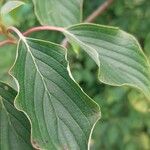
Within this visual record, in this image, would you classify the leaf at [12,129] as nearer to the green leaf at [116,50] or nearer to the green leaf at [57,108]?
the green leaf at [57,108]

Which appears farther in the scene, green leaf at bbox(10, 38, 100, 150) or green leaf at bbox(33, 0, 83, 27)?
green leaf at bbox(33, 0, 83, 27)

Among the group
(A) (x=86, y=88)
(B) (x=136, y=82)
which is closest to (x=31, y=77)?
(B) (x=136, y=82)

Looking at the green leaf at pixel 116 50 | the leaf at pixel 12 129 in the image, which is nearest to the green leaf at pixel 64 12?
the green leaf at pixel 116 50

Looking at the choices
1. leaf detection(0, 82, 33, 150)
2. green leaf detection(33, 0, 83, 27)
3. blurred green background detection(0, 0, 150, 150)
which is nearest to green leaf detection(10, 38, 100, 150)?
leaf detection(0, 82, 33, 150)

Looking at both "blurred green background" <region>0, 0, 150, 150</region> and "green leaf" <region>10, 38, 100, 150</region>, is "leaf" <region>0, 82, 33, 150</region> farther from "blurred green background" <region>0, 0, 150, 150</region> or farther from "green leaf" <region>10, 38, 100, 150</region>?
"blurred green background" <region>0, 0, 150, 150</region>

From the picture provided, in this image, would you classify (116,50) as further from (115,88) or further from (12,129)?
(115,88)

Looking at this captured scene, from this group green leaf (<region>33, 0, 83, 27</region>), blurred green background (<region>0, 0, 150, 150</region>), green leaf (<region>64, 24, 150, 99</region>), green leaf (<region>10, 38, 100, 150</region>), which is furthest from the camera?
blurred green background (<region>0, 0, 150, 150</region>)

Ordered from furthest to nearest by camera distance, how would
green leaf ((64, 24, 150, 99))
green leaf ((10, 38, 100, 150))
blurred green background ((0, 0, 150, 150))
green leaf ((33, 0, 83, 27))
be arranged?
1. blurred green background ((0, 0, 150, 150))
2. green leaf ((33, 0, 83, 27))
3. green leaf ((64, 24, 150, 99))
4. green leaf ((10, 38, 100, 150))
